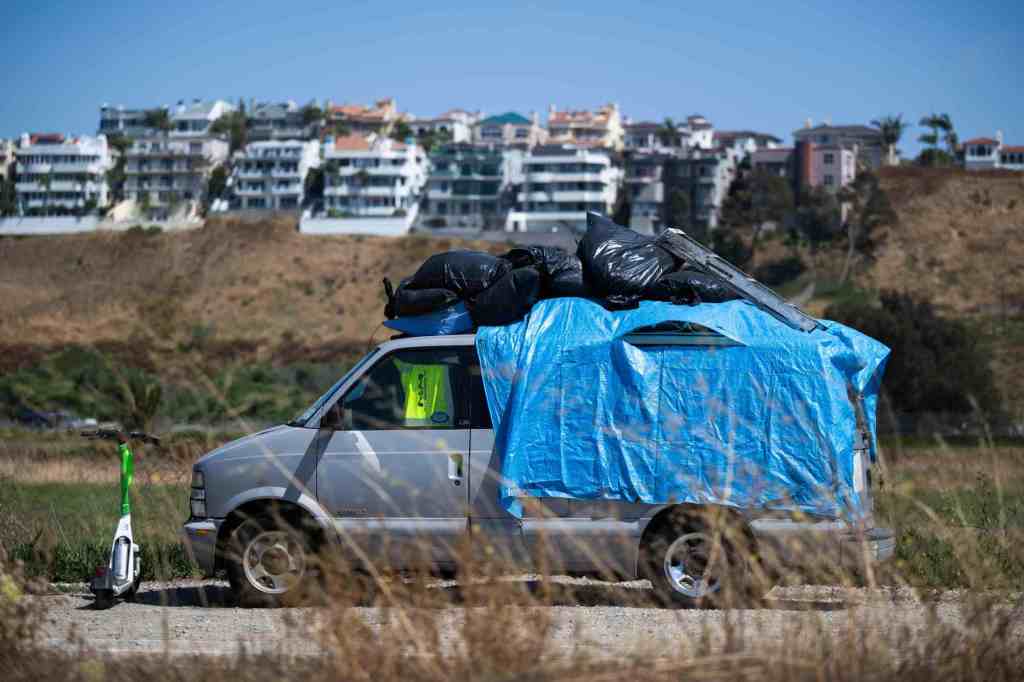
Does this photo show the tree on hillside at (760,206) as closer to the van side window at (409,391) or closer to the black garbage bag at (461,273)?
the black garbage bag at (461,273)

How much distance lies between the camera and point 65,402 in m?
61.1

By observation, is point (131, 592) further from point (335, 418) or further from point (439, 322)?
point (439, 322)

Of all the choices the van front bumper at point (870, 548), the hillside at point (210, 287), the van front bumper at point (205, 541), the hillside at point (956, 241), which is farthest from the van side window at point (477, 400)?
the hillside at point (956, 241)

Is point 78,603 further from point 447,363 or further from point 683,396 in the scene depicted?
point 683,396

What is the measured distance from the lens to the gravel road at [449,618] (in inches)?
298

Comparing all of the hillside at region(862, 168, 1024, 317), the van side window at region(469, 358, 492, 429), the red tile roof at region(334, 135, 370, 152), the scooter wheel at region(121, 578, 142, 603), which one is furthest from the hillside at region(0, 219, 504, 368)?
the van side window at region(469, 358, 492, 429)

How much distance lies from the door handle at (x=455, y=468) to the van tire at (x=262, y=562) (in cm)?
116

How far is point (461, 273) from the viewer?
10.5m

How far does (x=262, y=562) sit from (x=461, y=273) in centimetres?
269

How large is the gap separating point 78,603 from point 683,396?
15.9 feet

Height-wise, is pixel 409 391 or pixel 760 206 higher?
pixel 760 206

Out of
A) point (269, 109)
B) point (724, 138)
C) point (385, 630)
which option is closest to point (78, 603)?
point (385, 630)

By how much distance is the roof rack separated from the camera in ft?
32.8

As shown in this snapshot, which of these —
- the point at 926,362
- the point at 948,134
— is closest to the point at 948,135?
the point at 948,134
